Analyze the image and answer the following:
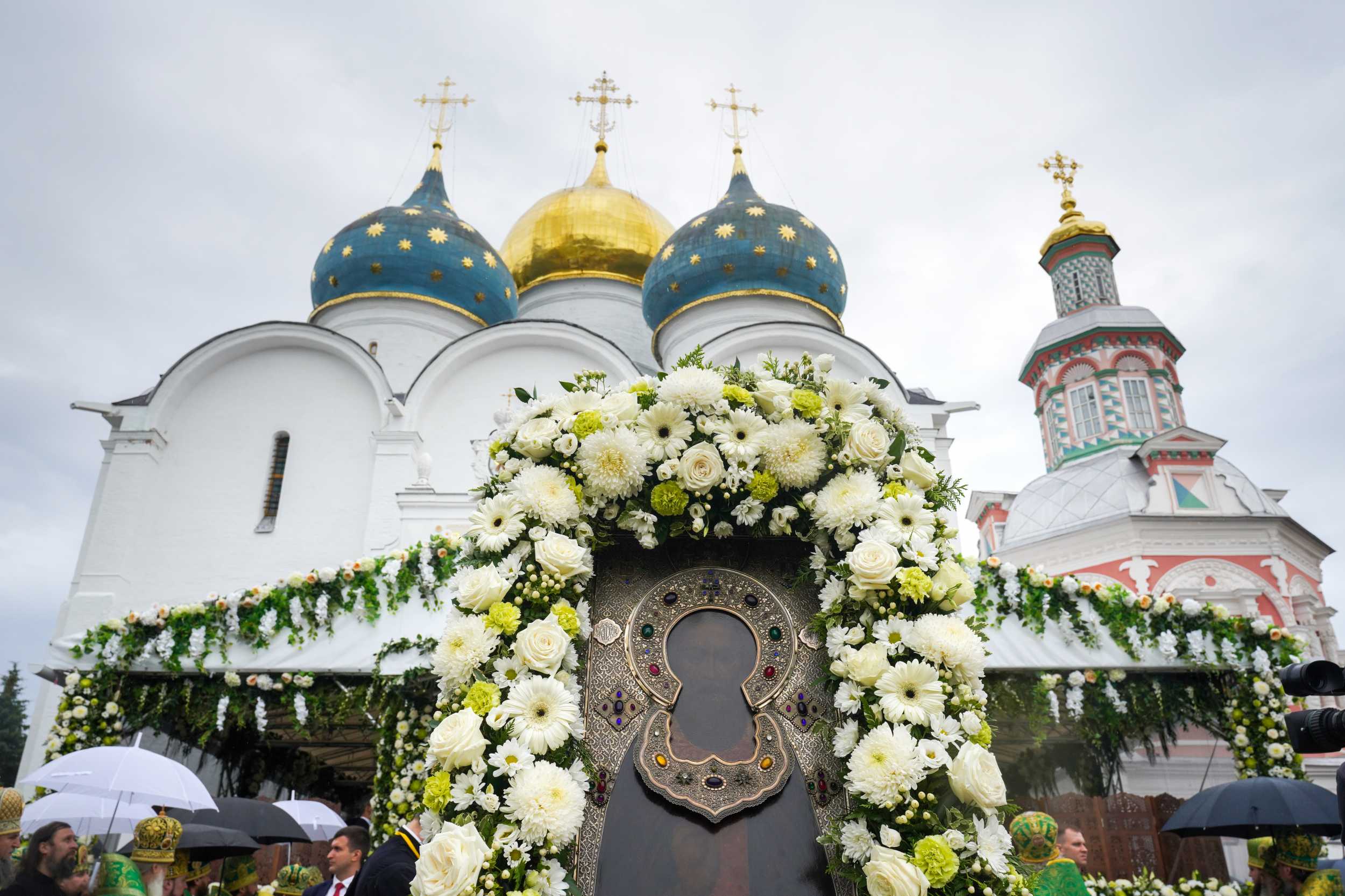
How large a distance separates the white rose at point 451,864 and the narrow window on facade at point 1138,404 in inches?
838

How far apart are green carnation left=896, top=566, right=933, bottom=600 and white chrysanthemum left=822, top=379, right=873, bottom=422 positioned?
2.42 feet

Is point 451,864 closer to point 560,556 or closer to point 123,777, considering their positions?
point 560,556

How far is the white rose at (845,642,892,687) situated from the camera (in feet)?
10.6

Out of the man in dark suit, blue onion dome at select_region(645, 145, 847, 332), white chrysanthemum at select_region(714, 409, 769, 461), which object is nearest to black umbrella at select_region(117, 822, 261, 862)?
the man in dark suit

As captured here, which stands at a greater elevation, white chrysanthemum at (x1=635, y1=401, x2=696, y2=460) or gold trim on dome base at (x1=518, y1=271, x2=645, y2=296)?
gold trim on dome base at (x1=518, y1=271, x2=645, y2=296)

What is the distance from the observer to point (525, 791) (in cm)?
294

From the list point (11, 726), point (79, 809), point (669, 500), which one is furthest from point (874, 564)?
point (11, 726)

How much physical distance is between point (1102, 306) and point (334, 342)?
17.9 meters

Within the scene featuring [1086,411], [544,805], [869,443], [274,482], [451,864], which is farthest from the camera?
[1086,411]

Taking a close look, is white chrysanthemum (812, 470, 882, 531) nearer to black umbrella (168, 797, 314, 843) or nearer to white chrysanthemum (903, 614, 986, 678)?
white chrysanthemum (903, 614, 986, 678)

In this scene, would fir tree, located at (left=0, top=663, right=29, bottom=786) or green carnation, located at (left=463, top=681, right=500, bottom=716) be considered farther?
fir tree, located at (left=0, top=663, right=29, bottom=786)

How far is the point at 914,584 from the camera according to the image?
332cm

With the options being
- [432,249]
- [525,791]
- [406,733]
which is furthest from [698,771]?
[432,249]

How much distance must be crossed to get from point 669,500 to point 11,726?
33.0 m
